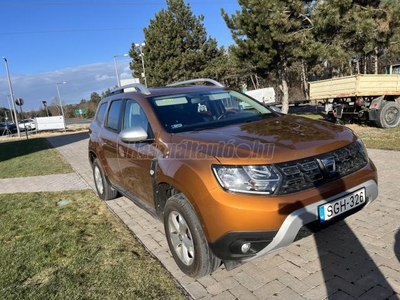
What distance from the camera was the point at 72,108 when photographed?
94.9m

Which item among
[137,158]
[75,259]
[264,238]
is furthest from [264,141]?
[75,259]

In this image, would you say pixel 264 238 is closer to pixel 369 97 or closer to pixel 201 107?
pixel 201 107

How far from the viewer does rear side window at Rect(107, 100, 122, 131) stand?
4.44 m

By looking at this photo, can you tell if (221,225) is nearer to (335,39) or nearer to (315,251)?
(315,251)

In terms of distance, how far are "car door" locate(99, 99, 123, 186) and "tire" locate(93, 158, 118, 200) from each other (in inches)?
13.5

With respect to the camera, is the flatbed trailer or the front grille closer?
the front grille

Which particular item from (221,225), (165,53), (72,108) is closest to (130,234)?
(221,225)

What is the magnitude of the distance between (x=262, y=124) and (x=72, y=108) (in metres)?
99.9

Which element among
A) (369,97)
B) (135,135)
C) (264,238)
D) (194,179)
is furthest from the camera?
(369,97)

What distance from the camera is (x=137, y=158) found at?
3619 millimetres

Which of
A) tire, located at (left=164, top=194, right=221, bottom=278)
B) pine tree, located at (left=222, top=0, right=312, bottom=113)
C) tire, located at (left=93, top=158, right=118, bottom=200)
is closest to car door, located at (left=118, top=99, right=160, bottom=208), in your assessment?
tire, located at (left=164, top=194, right=221, bottom=278)

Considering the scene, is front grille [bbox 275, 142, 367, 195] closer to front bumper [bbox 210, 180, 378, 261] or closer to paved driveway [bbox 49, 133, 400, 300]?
Answer: front bumper [bbox 210, 180, 378, 261]

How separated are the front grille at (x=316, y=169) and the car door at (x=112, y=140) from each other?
8.32ft

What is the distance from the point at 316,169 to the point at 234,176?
69 centimetres
